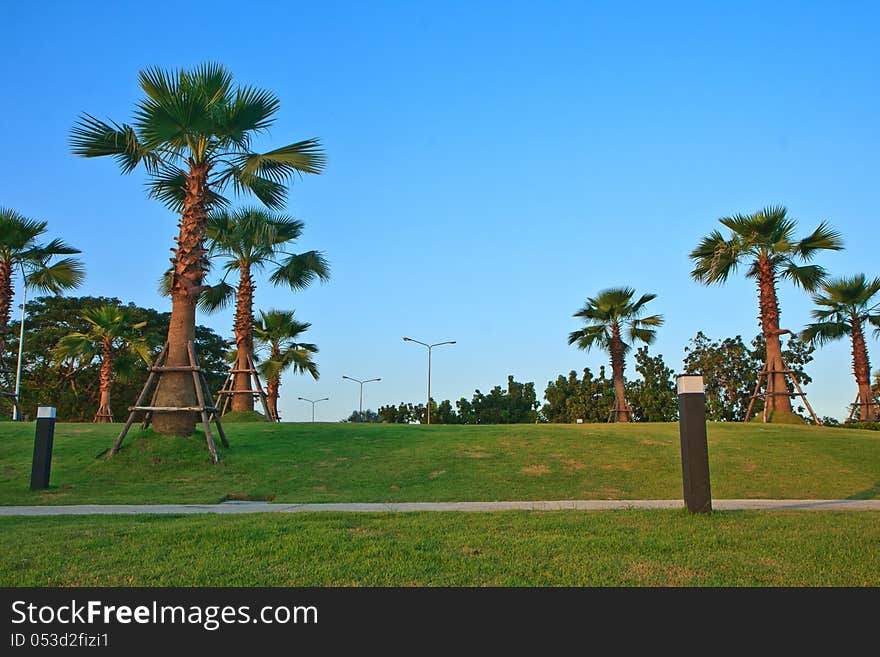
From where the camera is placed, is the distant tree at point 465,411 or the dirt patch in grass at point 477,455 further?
the distant tree at point 465,411

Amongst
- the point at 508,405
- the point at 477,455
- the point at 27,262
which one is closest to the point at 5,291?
the point at 27,262

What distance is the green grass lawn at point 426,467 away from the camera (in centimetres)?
1286

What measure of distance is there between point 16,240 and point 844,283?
1288 inches

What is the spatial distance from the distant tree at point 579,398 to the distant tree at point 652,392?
2837 mm

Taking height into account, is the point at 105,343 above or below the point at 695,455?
above

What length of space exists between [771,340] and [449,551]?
24.0 meters

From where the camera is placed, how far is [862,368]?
31.6 metres

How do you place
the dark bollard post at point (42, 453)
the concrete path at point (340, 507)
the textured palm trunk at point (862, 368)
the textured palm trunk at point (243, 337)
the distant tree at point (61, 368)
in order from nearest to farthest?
the concrete path at point (340, 507), the dark bollard post at point (42, 453), the textured palm trunk at point (243, 337), the textured palm trunk at point (862, 368), the distant tree at point (61, 368)

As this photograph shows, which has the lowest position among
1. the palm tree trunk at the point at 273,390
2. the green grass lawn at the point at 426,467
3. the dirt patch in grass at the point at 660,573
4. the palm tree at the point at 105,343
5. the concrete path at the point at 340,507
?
the dirt patch in grass at the point at 660,573

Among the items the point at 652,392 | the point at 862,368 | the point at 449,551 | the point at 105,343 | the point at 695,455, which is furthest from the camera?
the point at 652,392

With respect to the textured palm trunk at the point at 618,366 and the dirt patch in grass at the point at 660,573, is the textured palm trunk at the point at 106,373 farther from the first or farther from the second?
the dirt patch in grass at the point at 660,573

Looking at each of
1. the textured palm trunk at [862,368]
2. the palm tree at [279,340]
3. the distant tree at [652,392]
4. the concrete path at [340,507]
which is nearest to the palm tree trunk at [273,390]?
the palm tree at [279,340]

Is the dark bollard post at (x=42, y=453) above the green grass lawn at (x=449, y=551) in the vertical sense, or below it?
above

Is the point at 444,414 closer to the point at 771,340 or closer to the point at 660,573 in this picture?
the point at 771,340
